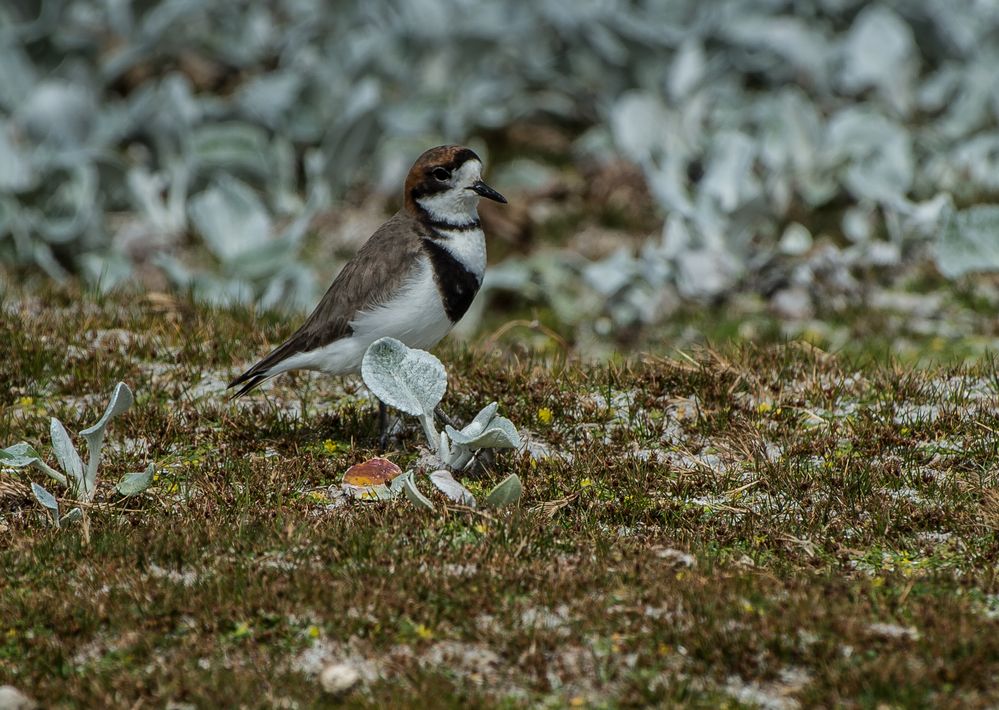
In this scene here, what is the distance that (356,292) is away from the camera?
7.03 m

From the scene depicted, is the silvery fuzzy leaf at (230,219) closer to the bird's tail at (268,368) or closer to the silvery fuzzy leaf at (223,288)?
the silvery fuzzy leaf at (223,288)

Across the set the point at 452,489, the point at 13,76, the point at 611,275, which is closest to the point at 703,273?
the point at 611,275

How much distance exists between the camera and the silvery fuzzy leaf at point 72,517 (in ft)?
19.5

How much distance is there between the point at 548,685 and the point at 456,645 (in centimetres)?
43

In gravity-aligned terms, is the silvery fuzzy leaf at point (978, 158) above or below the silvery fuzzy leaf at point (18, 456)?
above

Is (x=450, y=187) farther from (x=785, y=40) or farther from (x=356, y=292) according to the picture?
(x=785, y=40)

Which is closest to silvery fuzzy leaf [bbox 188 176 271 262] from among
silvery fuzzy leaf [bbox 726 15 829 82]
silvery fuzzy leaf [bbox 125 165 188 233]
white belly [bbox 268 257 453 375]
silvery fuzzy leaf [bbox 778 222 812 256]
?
silvery fuzzy leaf [bbox 125 165 188 233]

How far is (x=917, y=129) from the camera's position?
14.1 meters

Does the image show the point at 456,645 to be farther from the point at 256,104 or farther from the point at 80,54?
the point at 80,54

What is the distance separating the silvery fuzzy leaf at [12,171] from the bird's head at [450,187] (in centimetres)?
626

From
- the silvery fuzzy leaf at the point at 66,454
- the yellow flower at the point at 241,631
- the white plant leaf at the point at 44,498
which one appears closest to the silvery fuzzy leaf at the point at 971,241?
the silvery fuzzy leaf at the point at 66,454

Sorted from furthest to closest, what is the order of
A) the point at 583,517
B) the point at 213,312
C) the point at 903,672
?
the point at 213,312
the point at 583,517
the point at 903,672

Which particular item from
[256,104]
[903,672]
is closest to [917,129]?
[256,104]

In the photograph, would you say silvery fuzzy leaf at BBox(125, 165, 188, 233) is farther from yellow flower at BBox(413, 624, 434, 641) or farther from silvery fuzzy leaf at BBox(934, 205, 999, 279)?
yellow flower at BBox(413, 624, 434, 641)
